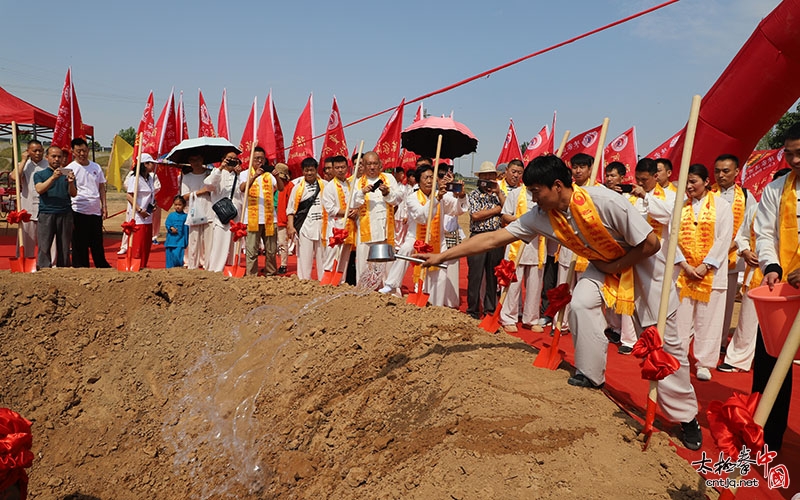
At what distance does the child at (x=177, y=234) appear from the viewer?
7980 millimetres

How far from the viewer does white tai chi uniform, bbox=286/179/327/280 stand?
7301mm

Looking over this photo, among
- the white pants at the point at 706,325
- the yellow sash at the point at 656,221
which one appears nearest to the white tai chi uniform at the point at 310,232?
the yellow sash at the point at 656,221

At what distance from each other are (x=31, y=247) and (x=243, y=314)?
12.7ft

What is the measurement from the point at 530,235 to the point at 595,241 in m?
0.42

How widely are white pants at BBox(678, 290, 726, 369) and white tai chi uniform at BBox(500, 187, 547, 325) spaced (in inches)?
63.0

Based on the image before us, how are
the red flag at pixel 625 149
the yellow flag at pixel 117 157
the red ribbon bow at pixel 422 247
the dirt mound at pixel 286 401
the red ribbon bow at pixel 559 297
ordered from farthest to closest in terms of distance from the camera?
the yellow flag at pixel 117 157
the red flag at pixel 625 149
the red ribbon bow at pixel 422 247
the red ribbon bow at pixel 559 297
the dirt mound at pixel 286 401

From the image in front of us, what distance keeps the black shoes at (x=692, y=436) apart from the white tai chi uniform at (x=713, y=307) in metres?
1.87

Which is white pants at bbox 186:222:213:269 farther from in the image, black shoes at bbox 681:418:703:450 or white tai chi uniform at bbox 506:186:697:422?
black shoes at bbox 681:418:703:450

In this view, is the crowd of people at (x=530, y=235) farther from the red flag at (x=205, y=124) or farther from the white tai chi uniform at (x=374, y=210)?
the red flag at (x=205, y=124)

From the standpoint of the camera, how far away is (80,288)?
5.38 m

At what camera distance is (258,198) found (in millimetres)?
7445

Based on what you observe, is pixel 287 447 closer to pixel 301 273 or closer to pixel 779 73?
pixel 301 273

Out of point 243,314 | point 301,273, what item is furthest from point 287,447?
point 301,273

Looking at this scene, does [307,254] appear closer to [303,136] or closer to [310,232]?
[310,232]
